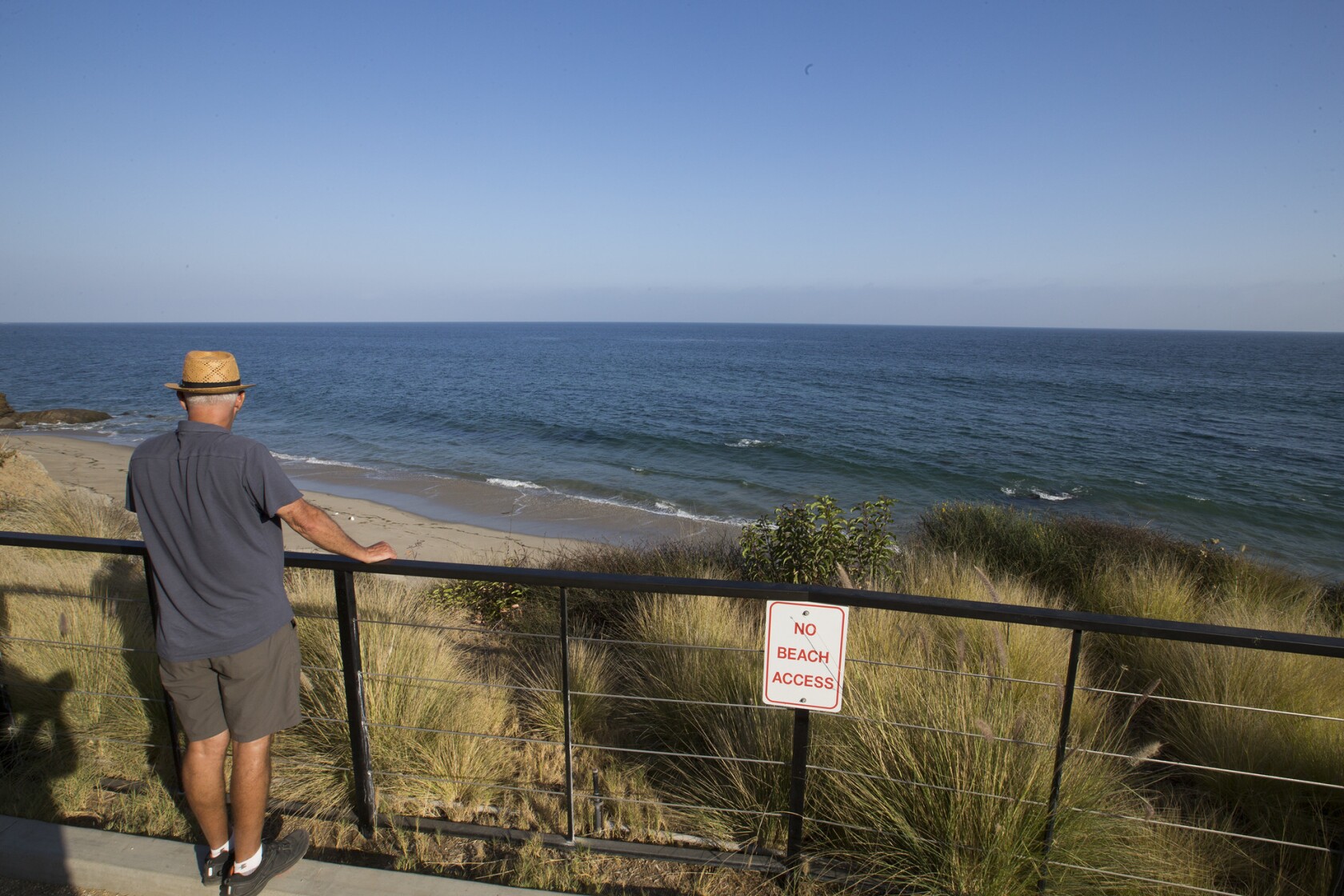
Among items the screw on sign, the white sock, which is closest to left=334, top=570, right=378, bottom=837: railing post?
the white sock

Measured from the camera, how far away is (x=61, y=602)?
434 centimetres

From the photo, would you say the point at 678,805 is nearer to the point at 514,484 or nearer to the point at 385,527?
the point at 385,527

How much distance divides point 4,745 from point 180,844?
1.40 meters

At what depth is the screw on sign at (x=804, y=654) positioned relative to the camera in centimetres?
239

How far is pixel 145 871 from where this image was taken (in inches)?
107

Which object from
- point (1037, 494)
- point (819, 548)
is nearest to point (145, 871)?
point (819, 548)

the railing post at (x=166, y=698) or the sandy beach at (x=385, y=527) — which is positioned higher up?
the railing post at (x=166, y=698)

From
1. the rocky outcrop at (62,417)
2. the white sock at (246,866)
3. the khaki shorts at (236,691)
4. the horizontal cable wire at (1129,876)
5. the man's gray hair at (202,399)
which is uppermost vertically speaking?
the man's gray hair at (202,399)

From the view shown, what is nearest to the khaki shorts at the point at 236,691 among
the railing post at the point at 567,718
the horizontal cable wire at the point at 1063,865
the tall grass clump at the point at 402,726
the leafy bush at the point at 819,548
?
the tall grass clump at the point at 402,726

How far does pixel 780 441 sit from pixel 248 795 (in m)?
26.0

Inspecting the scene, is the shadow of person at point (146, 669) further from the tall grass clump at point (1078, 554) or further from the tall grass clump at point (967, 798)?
the tall grass clump at point (1078, 554)

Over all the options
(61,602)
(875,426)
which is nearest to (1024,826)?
(61,602)

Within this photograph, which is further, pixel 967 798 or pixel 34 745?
pixel 34 745

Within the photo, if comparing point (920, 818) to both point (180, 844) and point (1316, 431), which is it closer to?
point (180, 844)
